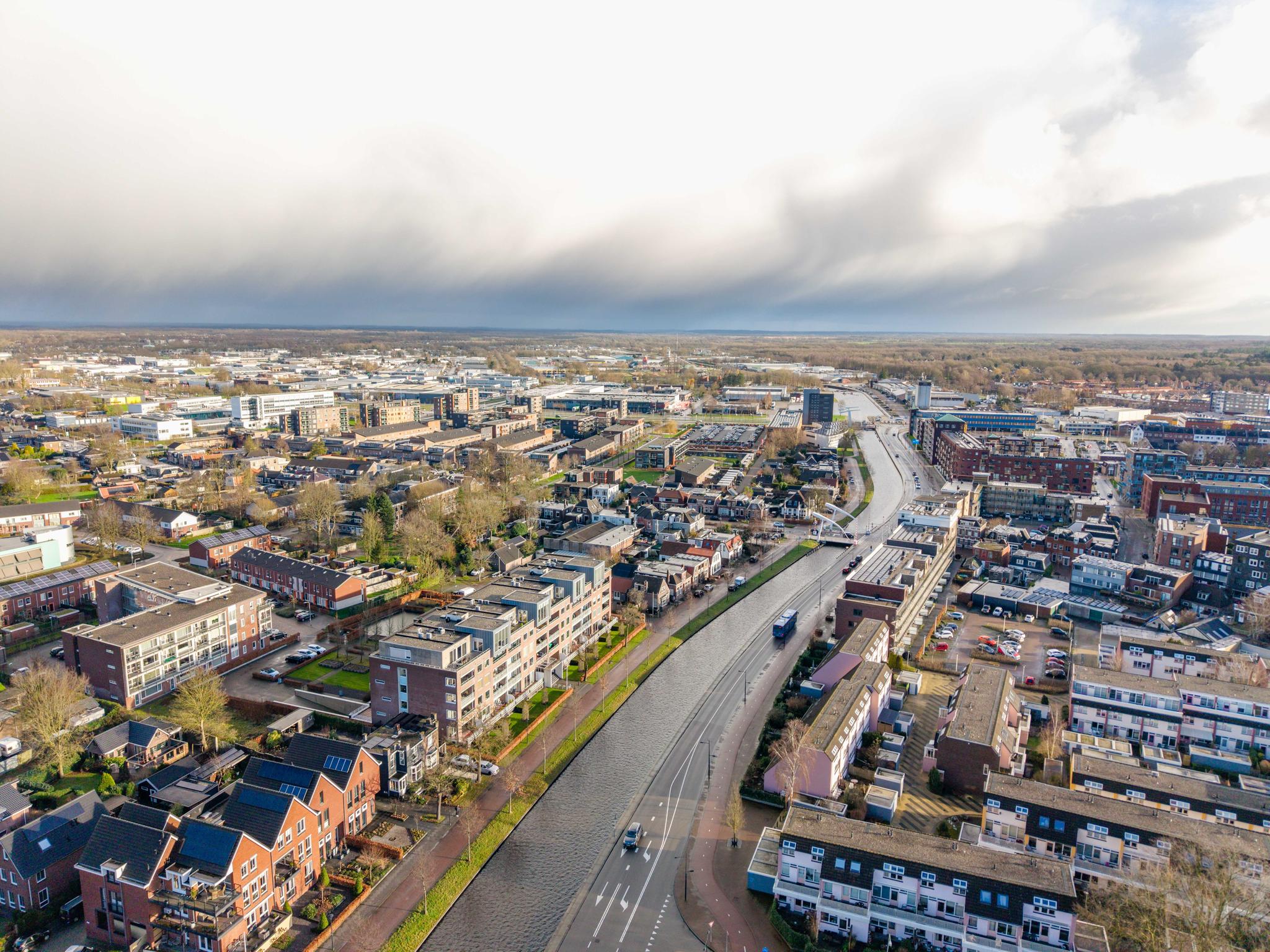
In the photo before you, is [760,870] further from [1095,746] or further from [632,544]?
[632,544]

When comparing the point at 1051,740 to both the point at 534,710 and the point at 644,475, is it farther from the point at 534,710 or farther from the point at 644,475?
the point at 644,475

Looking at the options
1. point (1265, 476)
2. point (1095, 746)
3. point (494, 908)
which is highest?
point (1265, 476)

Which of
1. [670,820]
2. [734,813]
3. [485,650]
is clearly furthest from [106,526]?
[734,813]

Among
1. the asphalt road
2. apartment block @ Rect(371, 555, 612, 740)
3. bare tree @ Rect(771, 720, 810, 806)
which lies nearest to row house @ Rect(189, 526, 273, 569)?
apartment block @ Rect(371, 555, 612, 740)

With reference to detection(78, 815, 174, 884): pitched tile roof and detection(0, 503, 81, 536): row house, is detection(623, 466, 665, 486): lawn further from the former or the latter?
detection(78, 815, 174, 884): pitched tile roof

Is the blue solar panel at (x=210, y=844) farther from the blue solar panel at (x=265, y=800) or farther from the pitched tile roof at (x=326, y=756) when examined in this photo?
the pitched tile roof at (x=326, y=756)

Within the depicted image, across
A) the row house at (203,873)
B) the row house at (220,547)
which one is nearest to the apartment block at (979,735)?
the row house at (203,873)

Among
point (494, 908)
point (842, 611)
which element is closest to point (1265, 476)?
point (842, 611)
